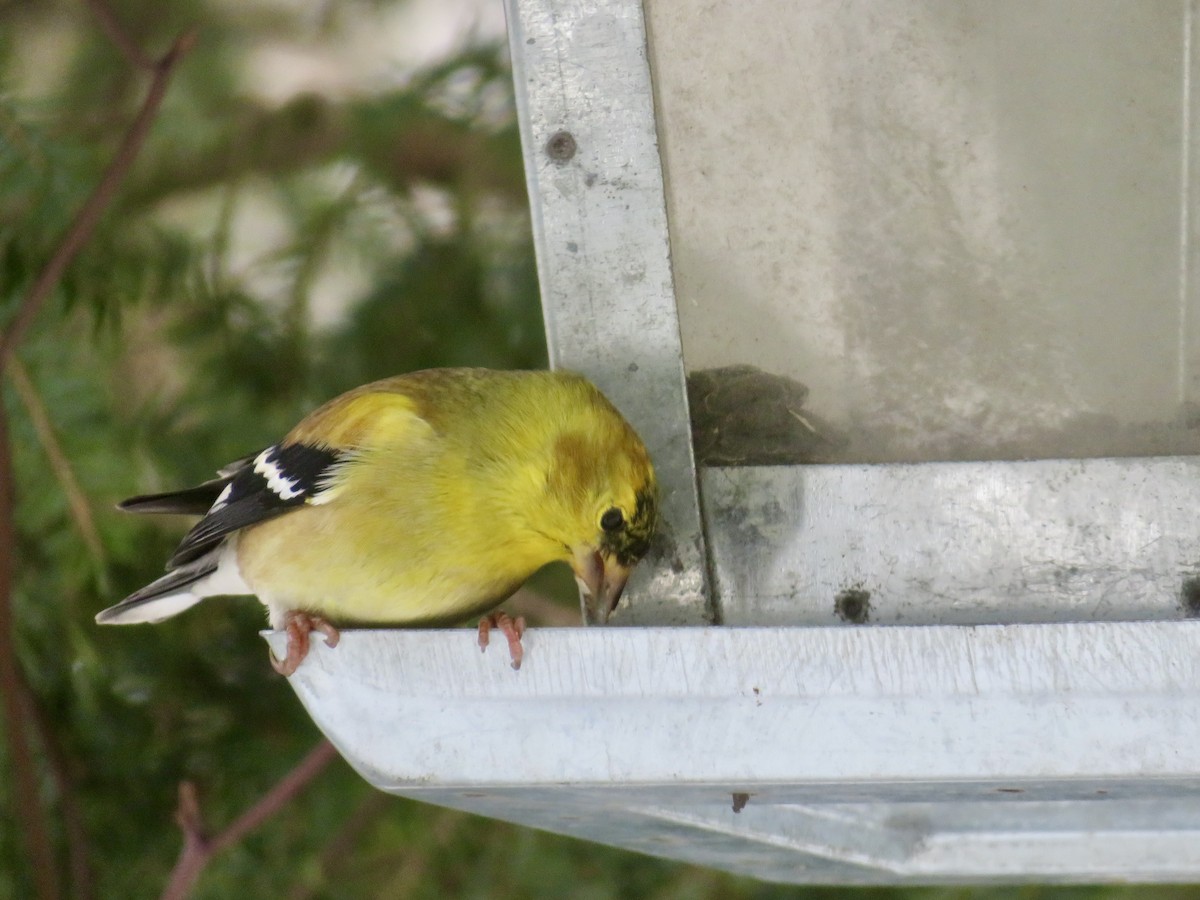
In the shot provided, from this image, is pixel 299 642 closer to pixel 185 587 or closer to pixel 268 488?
pixel 268 488

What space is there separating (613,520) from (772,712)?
2.11 ft

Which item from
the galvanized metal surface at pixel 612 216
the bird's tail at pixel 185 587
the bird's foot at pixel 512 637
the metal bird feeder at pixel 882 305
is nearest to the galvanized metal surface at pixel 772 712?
the bird's foot at pixel 512 637

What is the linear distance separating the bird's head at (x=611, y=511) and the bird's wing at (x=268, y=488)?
1.59 ft

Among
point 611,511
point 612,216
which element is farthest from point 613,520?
point 612,216

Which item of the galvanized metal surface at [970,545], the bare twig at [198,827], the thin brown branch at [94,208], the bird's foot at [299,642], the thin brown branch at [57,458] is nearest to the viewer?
the bird's foot at [299,642]

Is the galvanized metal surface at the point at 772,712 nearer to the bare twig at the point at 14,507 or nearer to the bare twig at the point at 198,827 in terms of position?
the bare twig at the point at 198,827

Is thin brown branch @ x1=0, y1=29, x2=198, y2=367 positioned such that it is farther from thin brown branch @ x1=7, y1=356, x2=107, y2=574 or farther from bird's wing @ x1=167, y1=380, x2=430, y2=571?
bird's wing @ x1=167, y1=380, x2=430, y2=571

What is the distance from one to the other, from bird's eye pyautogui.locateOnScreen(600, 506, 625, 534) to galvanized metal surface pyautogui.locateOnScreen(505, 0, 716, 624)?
119mm

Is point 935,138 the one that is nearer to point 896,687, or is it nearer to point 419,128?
point 896,687

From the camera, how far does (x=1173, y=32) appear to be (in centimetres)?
209

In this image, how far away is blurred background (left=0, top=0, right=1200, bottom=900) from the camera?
2.82 m

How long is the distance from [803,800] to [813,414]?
2.15ft

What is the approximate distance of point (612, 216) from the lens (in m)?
2.20

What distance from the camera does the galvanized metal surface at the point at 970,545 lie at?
209 cm
